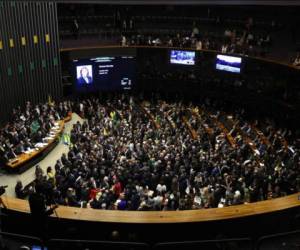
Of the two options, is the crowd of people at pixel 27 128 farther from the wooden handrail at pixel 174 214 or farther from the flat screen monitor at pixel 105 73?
the wooden handrail at pixel 174 214

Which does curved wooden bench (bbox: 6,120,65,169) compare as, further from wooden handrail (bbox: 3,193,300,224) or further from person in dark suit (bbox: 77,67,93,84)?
person in dark suit (bbox: 77,67,93,84)

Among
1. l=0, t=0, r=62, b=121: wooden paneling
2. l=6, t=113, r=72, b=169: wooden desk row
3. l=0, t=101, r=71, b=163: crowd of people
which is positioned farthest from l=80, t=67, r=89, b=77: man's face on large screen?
l=6, t=113, r=72, b=169: wooden desk row

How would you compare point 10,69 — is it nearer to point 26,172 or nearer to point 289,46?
point 26,172

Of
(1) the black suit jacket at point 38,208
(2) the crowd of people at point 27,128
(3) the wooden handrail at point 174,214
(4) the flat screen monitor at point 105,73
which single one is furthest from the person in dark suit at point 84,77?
(1) the black suit jacket at point 38,208

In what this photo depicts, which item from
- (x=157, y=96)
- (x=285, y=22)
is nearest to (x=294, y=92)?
(x=285, y=22)

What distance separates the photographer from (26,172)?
13.9m

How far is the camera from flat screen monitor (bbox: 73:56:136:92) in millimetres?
21484

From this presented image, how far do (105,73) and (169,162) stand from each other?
10.7m

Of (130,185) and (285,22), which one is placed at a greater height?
(285,22)

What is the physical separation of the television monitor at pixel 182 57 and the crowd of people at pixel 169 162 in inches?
138

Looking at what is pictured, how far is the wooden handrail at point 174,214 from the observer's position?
24.9ft

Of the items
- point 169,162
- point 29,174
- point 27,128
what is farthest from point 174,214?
point 27,128

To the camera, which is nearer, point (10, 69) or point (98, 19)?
point (10, 69)

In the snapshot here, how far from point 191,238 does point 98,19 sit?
17.7 meters
